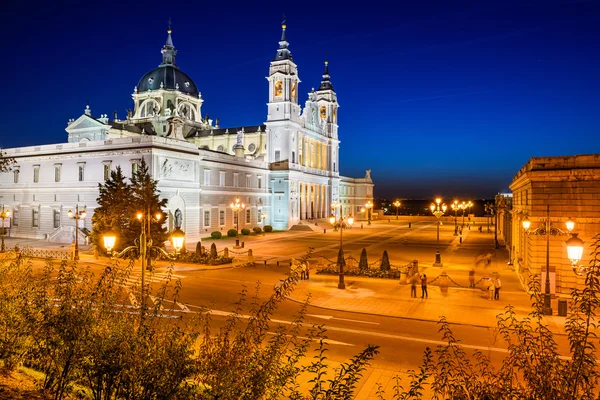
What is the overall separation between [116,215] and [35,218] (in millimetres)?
24714

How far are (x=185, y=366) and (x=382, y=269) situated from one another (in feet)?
68.2

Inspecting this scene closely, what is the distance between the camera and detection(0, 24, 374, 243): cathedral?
4625 cm

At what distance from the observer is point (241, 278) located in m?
27.0

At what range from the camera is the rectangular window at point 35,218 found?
51325 mm

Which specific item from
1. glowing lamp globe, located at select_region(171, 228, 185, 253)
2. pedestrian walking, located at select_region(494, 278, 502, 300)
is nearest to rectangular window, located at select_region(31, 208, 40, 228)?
glowing lamp globe, located at select_region(171, 228, 185, 253)

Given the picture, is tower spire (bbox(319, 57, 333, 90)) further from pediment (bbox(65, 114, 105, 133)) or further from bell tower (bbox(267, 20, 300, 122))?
pediment (bbox(65, 114, 105, 133))

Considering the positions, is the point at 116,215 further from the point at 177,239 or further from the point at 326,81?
the point at 326,81

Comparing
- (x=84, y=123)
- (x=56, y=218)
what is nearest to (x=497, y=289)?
(x=56, y=218)

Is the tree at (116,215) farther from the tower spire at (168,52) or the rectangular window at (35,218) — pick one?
the tower spire at (168,52)

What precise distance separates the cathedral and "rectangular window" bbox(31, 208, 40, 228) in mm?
121

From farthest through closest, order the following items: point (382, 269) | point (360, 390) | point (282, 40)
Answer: point (282, 40)
point (382, 269)
point (360, 390)

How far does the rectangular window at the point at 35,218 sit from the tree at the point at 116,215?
19.9 metres

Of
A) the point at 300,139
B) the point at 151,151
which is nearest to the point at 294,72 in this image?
the point at 300,139

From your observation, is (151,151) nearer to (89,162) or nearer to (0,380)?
(89,162)
